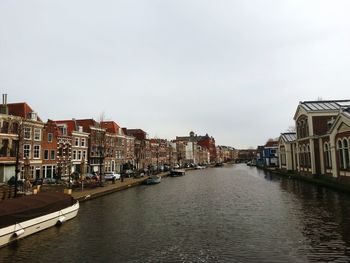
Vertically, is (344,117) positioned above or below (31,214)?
above

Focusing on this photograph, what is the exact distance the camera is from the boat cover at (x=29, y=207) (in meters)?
20.5

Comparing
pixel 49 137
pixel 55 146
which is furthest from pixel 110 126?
pixel 49 137

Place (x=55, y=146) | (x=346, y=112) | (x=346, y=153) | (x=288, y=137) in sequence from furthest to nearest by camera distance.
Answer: (x=288, y=137) → (x=55, y=146) → (x=346, y=153) → (x=346, y=112)

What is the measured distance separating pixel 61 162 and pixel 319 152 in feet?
159

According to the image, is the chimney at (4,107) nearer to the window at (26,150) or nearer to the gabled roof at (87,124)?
the window at (26,150)

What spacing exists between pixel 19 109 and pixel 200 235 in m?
46.8

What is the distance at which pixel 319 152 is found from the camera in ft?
181

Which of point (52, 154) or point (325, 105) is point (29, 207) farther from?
point (325, 105)

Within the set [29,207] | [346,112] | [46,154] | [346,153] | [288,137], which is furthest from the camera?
[288,137]

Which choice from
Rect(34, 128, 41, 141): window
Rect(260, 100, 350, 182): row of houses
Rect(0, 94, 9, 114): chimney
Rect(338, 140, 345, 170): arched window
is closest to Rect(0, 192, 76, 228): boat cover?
Rect(0, 94, 9, 114): chimney

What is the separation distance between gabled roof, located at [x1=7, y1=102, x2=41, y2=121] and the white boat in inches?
1312

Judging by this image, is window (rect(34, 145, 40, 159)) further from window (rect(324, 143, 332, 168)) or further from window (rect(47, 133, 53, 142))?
window (rect(324, 143, 332, 168))

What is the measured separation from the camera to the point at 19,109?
56.6 meters

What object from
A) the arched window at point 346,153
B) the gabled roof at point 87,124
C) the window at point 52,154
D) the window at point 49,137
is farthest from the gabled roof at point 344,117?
the gabled roof at point 87,124
